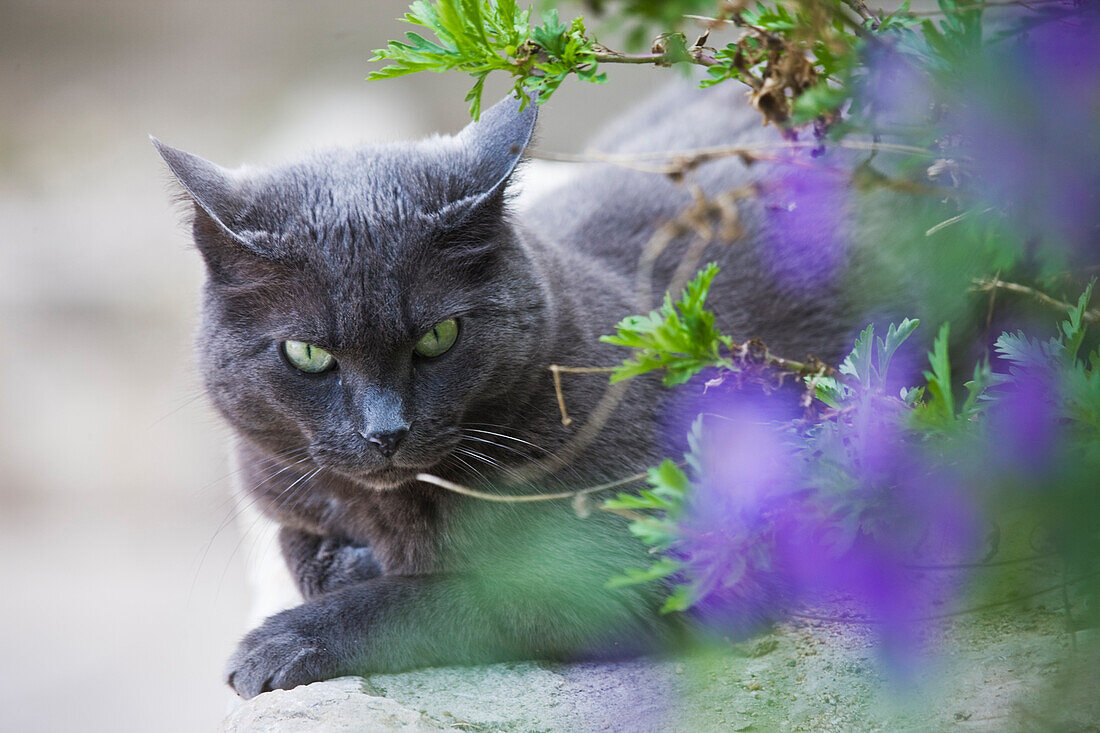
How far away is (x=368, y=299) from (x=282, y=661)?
1.85ft

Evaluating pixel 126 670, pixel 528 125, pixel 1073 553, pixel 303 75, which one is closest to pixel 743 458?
pixel 1073 553

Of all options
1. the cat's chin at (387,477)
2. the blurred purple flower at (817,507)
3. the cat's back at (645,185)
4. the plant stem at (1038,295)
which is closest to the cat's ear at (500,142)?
the cat's back at (645,185)

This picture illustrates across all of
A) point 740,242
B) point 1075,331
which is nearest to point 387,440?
point 1075,331

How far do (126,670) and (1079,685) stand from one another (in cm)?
326

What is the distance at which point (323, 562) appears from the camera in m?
1.85

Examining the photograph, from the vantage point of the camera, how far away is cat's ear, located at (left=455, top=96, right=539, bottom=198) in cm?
150

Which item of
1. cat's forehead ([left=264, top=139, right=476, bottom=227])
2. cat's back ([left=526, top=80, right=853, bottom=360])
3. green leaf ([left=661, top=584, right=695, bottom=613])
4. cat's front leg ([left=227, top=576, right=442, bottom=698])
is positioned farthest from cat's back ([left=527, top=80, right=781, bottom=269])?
green leaf ([left=661, top=584, right=695, bottom=613])

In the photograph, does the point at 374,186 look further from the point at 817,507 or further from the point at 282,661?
the point at 817,507

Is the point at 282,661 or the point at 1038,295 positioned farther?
the point at 282,661

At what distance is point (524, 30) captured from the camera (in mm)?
1163

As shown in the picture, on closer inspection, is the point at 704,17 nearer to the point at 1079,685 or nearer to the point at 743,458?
the point at 743,458

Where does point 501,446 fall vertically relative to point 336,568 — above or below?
above

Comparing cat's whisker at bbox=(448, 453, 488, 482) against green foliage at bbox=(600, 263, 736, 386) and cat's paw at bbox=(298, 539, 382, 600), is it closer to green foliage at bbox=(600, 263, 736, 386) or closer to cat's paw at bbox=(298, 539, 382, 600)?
A: cat's paw at bbox=(298, 539, 382, 600)

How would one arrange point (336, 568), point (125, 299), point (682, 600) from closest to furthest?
point (682, 600) < point (336, 568) < point (125, 299)
